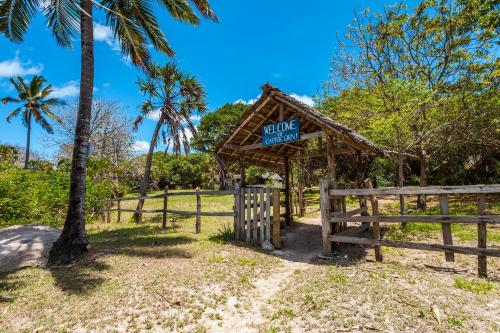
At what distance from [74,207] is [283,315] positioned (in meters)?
6.22

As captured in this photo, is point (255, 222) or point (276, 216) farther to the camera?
point (255, 222)

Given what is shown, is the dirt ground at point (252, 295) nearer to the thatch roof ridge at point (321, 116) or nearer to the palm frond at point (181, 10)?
the thatch roof ridge at point (321, 116)

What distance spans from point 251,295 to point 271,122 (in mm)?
5714

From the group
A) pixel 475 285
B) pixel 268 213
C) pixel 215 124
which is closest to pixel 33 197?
→ pixel 268 213

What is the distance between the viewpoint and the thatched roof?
738cm

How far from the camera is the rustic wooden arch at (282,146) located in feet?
24.3

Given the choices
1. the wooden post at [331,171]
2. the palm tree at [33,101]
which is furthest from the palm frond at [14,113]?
the wooden post at [331,171]

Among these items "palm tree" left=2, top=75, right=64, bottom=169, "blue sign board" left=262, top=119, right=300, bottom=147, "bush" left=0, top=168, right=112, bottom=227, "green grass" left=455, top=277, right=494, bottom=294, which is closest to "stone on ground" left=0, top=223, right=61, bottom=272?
"bush" left=0, top=168, right=112, bottom=227

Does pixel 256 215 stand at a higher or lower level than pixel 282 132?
lower

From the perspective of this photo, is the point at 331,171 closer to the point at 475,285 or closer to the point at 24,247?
the point at 475,285

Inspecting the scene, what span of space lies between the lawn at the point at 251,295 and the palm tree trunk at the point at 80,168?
0.59 metres

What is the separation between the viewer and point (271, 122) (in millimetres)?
9250

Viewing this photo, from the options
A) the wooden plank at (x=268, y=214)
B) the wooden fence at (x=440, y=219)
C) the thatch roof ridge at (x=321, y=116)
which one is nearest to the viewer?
the wooden fence at (x=440, y=219)

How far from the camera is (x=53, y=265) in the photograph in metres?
6.83
